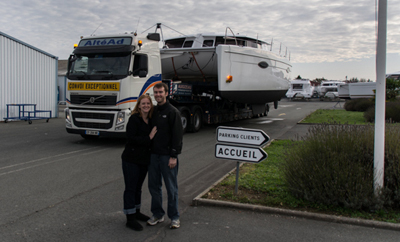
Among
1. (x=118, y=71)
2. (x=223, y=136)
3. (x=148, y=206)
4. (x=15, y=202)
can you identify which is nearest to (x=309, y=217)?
(x=223, y=136)

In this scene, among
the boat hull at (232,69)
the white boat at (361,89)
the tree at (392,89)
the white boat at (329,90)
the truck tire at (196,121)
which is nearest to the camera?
the boat hull at (232,69)

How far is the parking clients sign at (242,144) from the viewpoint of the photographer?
512cm

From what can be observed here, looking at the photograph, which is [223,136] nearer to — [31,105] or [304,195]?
[304,195]

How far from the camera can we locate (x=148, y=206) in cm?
520

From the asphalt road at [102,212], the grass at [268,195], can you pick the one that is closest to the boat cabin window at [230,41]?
the asphalt road at [102,212]

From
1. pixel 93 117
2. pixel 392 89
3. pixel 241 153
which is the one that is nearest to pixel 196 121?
pixel 93 117

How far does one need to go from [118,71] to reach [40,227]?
6301mm

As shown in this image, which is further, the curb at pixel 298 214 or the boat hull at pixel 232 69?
the boat hull at pixel 232 69

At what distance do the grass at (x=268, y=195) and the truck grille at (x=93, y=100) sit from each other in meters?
4.55

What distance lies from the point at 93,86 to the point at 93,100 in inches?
15.9

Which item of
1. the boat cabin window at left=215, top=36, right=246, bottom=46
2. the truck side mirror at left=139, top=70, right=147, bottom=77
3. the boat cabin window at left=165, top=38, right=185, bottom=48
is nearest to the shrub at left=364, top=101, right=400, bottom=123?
the boat cabin window at left=215, top=36, right=246, bottom=46

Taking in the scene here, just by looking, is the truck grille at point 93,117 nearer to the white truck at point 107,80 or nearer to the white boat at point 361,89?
the white truck at point 107,80

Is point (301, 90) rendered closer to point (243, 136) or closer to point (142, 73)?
point (142, 73)

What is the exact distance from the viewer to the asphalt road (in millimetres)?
4152
